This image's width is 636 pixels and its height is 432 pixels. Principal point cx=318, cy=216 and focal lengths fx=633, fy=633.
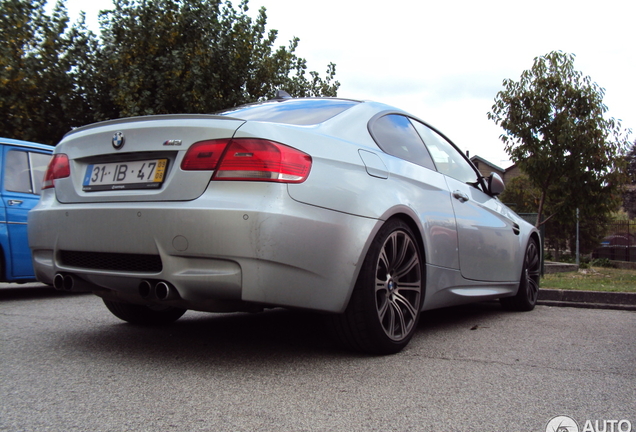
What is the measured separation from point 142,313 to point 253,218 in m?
1.84

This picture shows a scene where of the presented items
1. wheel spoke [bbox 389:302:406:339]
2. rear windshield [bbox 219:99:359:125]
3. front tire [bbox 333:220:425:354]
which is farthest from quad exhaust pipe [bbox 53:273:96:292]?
wheel spoke [bbox 389:302:406:339]

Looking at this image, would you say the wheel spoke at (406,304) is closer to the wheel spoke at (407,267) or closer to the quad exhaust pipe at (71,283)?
the wheel spoke at (407,267)

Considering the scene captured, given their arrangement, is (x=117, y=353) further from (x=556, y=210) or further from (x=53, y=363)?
(x=556, y=210)

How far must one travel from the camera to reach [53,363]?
3.18 metres

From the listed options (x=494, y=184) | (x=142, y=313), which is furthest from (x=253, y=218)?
(x=494, y=184)

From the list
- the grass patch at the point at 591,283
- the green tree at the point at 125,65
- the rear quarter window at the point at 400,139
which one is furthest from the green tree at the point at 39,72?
the rear quarter window at the point at 400,139

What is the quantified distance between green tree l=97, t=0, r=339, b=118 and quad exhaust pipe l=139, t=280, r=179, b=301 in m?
14.0

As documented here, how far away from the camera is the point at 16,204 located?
634cm

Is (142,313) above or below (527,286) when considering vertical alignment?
above

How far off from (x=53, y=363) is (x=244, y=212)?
4.28 feet

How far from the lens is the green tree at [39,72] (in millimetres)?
17562

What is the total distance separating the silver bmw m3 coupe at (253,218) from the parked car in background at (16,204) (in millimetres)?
3044

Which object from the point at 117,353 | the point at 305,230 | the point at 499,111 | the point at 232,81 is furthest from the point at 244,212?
the point at 232,81

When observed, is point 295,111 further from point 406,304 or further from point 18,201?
point 18,201
